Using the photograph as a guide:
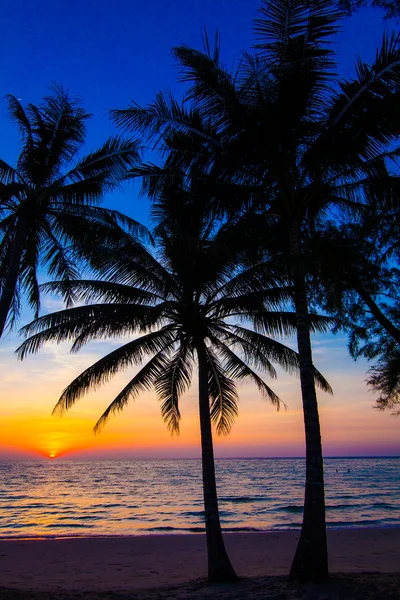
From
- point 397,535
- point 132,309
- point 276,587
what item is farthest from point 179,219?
point 397,535

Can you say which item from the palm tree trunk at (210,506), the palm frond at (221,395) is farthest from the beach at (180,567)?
the palm frond at (221,395)

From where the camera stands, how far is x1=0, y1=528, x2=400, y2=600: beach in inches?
297

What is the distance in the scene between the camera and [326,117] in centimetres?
898

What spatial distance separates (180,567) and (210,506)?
185 inches

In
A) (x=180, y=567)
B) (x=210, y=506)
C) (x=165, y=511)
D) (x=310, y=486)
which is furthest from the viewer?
(x=165, y=511)

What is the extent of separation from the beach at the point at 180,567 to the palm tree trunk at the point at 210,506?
0.44 meters

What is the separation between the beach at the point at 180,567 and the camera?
7535 mm

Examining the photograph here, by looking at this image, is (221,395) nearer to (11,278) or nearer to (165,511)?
(11,278)

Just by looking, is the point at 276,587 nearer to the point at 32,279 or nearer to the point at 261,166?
the point at 261,166

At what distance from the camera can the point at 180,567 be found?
13.2 metres

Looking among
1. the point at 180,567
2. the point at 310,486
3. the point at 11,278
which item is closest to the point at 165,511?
the point at 180,567

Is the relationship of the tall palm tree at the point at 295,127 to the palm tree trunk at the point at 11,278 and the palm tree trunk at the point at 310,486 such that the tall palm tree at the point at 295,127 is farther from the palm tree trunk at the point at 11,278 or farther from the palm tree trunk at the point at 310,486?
the palm tree trunk at the point at 11,278

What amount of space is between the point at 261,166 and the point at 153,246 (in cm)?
359

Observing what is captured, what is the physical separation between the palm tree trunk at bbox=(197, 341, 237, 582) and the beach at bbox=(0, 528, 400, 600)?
44cm
